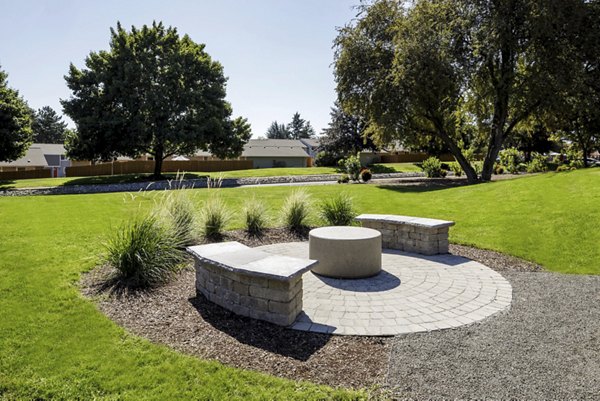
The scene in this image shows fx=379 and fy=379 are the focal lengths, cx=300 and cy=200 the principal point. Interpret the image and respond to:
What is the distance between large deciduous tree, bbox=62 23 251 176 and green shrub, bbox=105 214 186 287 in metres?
22.9

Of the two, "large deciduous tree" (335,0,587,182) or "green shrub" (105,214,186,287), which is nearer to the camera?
"green shrub" (105,214,186,287)

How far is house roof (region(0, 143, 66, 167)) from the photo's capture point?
45.0 m

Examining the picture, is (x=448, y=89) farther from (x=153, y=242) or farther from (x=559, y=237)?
(x=153, y=242)

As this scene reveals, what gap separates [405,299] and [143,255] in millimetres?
3956

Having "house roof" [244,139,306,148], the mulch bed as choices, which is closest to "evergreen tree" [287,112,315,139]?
"house roof" [244,139,306,148]

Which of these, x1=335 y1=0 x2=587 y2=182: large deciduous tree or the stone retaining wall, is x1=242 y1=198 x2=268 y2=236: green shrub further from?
x1=335 y1=0 x2=587 y2=182: large deciduous tree

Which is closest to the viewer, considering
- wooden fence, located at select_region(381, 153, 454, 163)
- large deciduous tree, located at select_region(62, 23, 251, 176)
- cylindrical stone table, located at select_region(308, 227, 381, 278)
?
cylindrical stone table, located at select_region(308, 227, 381, 278)

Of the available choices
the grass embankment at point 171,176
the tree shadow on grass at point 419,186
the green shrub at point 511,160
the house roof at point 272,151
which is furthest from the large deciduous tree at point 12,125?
the green shrub at point 511,160

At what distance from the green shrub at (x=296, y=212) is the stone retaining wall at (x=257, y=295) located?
4.77 metres

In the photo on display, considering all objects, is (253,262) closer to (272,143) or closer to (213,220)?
(213,220)

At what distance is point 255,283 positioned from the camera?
15.1ft

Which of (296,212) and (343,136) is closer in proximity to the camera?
(296,212)

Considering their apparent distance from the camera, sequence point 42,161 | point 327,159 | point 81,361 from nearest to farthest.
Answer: point 81,361, point 327,159, point 42,161

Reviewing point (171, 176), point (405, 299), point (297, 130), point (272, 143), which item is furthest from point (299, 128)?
point (405, 299)
